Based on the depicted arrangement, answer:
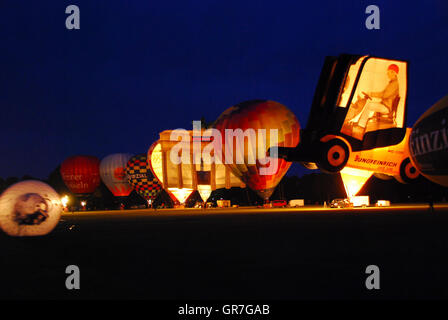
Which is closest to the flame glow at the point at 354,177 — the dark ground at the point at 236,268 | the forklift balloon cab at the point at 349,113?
the forklift balloon cab at the point at 349,113

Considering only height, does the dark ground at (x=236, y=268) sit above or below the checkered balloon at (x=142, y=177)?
below

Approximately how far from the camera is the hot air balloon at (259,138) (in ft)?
138

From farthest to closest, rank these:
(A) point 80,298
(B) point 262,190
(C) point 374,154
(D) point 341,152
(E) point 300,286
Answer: (B) point 262,190 → (C) point 374,154 → (D) point 341,152 → (E) point 300,286 → (A) point 80,298

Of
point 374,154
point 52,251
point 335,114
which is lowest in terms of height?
point 52,251

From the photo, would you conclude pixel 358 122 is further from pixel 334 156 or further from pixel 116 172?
pixel 116 172

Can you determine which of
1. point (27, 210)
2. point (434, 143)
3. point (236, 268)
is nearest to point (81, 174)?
point (27, 210)

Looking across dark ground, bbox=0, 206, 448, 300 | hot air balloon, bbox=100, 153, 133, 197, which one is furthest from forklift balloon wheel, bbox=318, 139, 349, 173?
hot air balloon, bbox=100, 153, 133, 197

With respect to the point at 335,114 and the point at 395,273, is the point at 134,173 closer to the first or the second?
the point at 335,114

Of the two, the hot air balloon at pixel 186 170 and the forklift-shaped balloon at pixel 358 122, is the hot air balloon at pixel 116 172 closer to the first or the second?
the hot air balloon at pixel 186 170

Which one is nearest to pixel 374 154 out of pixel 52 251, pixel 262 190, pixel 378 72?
pixel 378 72

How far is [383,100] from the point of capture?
3500cm
